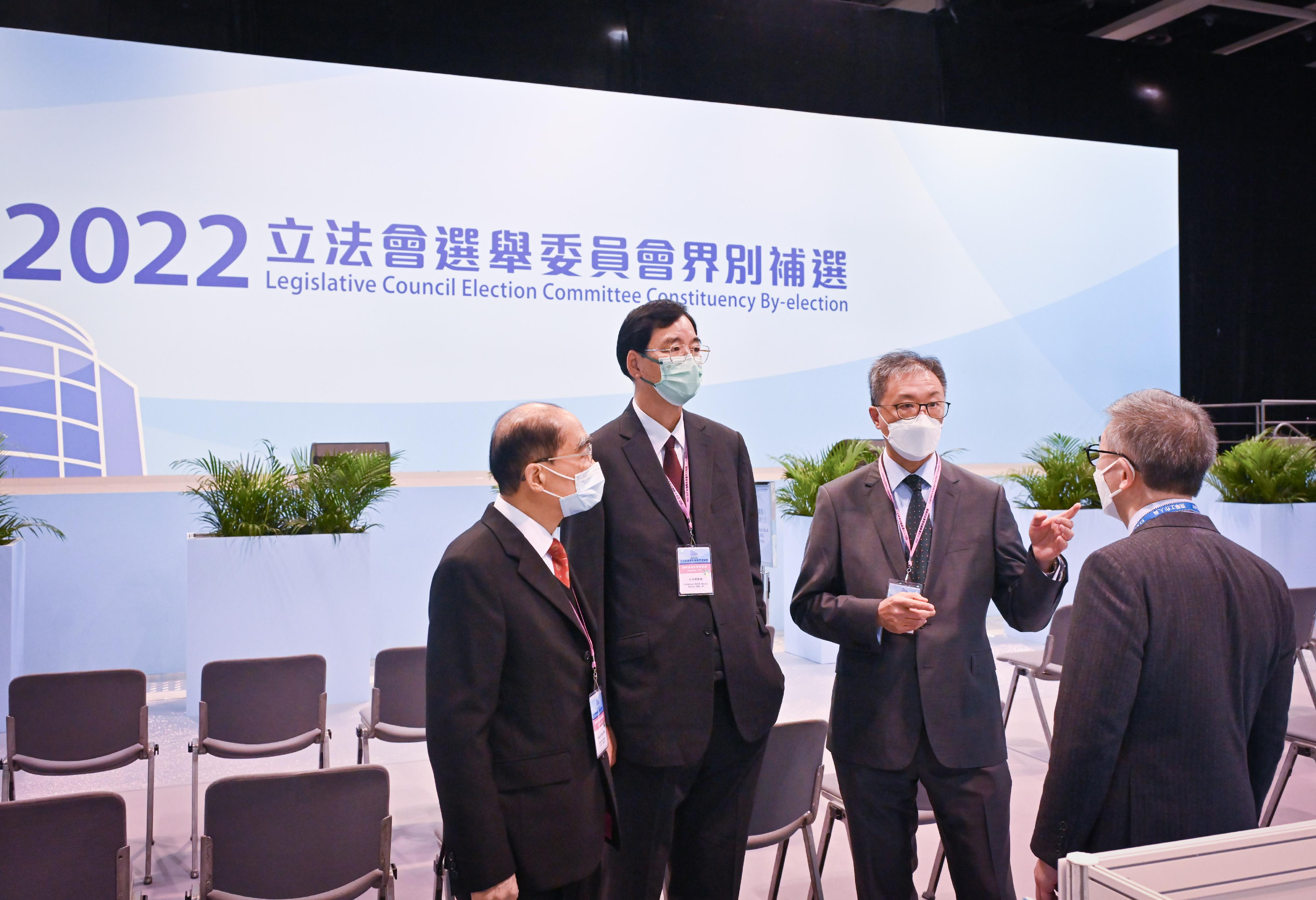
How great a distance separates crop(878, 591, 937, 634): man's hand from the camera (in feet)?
6.25

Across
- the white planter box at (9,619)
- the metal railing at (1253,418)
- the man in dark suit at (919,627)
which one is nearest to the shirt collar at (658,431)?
the man in dark suit at (919,627)

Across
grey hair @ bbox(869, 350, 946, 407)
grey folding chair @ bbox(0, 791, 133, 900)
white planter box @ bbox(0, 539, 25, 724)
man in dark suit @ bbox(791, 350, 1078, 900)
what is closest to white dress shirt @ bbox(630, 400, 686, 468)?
man in dark suit @ bbox(791, 350, 1078, 900)

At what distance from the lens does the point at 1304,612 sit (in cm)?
411

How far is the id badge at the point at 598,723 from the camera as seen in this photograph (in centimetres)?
170

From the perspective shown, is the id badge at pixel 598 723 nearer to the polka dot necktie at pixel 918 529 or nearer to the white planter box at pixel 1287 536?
the polka dot necktie at pixel 918 529

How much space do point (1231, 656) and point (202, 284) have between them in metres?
6.16

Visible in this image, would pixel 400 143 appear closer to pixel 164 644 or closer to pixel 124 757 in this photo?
pixel 164 644

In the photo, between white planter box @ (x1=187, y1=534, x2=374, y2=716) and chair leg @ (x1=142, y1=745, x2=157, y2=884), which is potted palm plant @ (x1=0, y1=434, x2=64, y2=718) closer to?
white planter box @ (x1=187, y1=534, x2=374, y2=716)

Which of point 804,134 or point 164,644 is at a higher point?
point 804,134

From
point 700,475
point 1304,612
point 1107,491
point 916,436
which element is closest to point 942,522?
point 916,436

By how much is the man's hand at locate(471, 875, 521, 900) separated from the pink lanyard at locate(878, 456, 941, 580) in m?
1.06

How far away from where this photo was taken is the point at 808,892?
2.94 meters

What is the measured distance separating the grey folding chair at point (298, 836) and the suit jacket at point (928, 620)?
1040 millimetres

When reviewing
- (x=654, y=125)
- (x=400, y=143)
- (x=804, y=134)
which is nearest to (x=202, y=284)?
(x=400, y=143)
